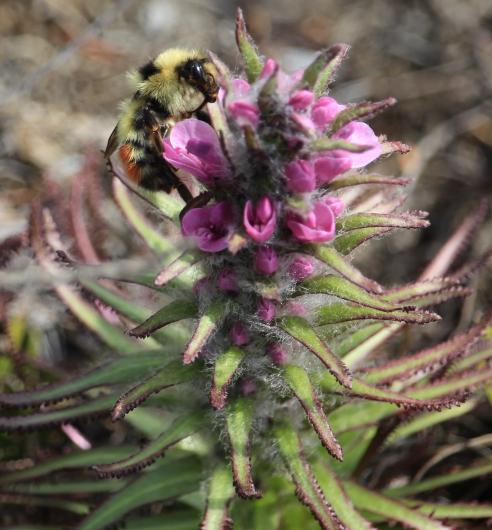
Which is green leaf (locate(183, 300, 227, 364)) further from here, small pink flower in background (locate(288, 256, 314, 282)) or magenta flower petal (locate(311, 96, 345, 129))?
magenta flower petal (locate(311, 96, 345, 129))

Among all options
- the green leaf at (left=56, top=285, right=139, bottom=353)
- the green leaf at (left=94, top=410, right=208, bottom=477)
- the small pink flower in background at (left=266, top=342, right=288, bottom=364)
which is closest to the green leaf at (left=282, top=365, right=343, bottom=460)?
the small pink flower in background at (left=266, top=342, right=288, bottom=364)

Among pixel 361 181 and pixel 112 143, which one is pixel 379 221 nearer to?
pixel 361 181

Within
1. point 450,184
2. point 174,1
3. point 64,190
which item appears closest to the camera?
point 64,190

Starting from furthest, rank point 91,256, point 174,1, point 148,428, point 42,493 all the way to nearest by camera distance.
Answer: point 174,1 < point 91,256 < point 42,493 < point 148,428

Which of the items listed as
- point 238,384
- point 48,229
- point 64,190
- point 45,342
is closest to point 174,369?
point 238,384

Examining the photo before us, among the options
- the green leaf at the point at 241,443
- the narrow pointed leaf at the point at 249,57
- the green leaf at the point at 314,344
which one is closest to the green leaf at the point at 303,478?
the green leaf at the point at 241,443

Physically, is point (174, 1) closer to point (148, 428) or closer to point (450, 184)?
point (450, 184)

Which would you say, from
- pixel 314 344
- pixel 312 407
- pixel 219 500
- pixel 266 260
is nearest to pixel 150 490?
pixel 219 500

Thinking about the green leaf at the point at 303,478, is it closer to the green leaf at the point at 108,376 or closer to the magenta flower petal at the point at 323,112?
the green leaf at the point at 108,376
